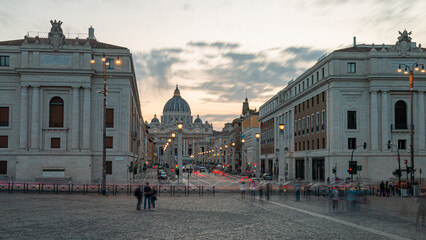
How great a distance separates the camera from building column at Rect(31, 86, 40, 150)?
188 ft

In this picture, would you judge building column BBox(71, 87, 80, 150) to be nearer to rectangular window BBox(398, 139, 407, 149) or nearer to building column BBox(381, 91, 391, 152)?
building column BBox(381, 91, 391, 152)

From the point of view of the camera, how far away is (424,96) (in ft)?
197

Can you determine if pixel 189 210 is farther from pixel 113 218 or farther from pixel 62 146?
pixel 62 146

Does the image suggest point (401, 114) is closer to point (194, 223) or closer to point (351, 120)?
point (351, 120)

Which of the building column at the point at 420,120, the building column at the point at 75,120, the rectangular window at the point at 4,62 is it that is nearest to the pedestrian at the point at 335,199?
the building column at the point at 420,120

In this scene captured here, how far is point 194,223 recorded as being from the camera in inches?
881

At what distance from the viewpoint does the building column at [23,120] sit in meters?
57.2

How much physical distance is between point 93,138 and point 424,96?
41078 millimetres

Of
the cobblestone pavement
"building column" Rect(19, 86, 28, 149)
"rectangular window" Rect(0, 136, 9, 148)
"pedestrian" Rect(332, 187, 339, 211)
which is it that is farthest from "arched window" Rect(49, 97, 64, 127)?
"pedestrian" Rect(332, 187, 339, 211)

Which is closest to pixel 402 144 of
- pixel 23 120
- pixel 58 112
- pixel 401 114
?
pixel 401 114

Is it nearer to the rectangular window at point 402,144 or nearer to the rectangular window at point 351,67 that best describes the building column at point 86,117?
the rectangular window at point 351,67

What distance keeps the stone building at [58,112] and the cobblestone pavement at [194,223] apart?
91.2ft

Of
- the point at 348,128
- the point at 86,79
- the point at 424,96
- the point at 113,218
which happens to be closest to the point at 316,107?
the point at 348,128

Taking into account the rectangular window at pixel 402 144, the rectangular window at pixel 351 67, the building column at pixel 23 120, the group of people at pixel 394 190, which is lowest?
the group of people at pixel 394 190
